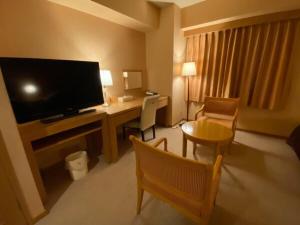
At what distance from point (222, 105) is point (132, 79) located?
1909 millimetres

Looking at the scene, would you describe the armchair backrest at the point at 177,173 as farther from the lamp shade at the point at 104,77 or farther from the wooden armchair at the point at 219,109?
the wooden armchair at the point at 219,109

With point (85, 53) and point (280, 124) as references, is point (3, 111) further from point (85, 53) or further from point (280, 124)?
point (280, 124)

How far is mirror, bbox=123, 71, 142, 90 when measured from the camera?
3092 mm

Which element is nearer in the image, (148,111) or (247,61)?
(148,111)

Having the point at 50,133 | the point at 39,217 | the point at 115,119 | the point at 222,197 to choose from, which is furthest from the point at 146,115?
the point at 39,217

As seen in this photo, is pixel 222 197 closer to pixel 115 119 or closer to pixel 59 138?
pixel 115 119

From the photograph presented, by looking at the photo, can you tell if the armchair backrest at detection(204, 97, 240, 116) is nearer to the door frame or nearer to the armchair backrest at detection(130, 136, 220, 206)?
the armchair backrest at detection(130, 136, 220, 206)

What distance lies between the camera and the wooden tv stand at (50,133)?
1397 millimetres

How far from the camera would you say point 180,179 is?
0.98 m

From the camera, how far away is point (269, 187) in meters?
1.69

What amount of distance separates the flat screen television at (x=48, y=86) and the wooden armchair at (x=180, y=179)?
1.20 m

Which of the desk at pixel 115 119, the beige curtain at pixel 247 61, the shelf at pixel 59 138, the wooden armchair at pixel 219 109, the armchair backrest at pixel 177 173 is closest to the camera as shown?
the armchair backrest at pixel 177 173

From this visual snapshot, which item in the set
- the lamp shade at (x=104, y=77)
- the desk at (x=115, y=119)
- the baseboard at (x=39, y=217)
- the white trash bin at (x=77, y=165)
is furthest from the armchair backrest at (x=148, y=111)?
the baseboard at (x=39, y=217)

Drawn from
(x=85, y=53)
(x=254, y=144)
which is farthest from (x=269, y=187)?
(x=85, y=53)
